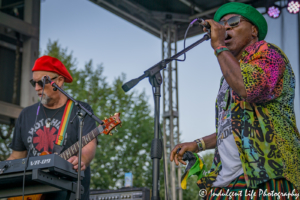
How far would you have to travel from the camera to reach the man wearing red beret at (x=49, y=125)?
3361 mm

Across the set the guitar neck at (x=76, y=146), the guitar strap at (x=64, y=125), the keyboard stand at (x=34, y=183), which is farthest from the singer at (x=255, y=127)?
the guitar strap at (x=64, y=125)

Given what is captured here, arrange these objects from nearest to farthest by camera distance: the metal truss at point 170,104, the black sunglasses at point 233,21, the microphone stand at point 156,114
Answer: the microphone stand at point 156,114
the black sunglasses at point 233,21
the metal truss at point 170,104

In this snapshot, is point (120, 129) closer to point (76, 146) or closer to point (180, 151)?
point (76, 146)

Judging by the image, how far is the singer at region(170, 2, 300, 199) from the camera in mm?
1777

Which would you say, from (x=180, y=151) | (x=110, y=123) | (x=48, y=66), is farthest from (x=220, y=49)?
(x=48, y=66)

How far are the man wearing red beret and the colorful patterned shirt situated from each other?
5.69ft

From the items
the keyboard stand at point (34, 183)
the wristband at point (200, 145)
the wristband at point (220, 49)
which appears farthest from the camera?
the keyboard stand at point (34, 183)

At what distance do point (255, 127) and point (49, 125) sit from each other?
2.27 meters

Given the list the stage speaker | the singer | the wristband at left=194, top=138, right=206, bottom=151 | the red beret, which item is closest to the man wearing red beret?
the red beret

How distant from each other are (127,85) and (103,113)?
15.4 m

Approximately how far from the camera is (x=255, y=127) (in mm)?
1852

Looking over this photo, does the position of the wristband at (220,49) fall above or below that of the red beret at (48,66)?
below

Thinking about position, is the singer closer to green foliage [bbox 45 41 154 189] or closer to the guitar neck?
the guitar neck

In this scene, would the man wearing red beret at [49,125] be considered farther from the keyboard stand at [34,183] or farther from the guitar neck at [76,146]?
the keyboard stand at [34,183]
